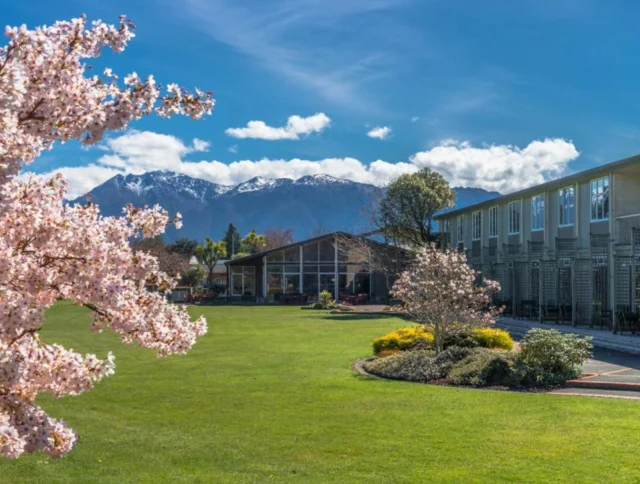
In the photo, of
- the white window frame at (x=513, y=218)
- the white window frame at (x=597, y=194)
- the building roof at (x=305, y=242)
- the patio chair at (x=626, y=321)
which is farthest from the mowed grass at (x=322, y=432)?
the building roof at (x=305, y=242)

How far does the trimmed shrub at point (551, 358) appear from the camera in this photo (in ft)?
41.9

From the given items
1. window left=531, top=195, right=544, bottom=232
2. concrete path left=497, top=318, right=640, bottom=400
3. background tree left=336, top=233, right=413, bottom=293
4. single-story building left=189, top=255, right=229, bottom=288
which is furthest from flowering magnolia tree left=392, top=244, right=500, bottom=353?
single-story building left=189, top=255, right=229, bottom=288

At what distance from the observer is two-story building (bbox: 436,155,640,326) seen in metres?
26.5

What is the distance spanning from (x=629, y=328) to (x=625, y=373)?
9916 millimetres

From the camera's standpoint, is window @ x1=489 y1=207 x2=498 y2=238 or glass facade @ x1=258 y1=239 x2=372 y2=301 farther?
glass facade @ x1=258 y1=239 x2=372 y2=301

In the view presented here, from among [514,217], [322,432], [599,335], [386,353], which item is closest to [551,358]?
[386,353]

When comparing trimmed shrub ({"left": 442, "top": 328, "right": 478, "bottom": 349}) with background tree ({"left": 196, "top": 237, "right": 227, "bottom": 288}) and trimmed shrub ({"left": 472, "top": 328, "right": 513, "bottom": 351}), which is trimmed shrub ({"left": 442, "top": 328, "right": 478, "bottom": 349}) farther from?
background tree ({"left": 196, "top": 237, "right": 227, "bottom": 288})

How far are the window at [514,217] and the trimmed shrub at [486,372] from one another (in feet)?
83.3

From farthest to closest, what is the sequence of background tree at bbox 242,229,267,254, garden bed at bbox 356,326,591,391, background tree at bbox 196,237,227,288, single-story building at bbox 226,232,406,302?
background tree at bbox 242,229,267,254 < background tree at bbox 196,237,227,288 < single-story building at bbox 226,232,406,302 < garden bed at bbox 356,326,591,391

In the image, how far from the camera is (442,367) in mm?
13930

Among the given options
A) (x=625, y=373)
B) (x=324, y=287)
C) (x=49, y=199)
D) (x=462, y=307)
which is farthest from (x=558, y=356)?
(x=324, y=287)

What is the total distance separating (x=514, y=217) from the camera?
126 feet

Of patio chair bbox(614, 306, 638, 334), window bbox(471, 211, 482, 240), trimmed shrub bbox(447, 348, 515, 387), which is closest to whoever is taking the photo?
trimmed shrub bbox(447, 348, 515, 387)

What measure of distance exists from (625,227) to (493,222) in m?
15.6
